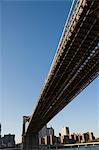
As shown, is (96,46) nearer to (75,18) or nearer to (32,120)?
(75,18)

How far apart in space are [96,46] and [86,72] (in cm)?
794

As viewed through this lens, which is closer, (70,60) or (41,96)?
(70,60)

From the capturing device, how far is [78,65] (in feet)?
108

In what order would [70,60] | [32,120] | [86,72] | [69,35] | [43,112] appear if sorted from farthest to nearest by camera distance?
[32,120]
[43,112]
[86,72]
[70,60]
[69,35]

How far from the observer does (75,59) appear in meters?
31.2

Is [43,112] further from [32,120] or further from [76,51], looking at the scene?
[76,51]

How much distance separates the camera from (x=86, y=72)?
118 ft

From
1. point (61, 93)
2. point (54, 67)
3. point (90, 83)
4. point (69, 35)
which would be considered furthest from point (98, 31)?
point (61, 93)

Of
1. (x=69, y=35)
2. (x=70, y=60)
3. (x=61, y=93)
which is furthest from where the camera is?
(x=61, y=93)

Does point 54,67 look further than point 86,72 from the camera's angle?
No

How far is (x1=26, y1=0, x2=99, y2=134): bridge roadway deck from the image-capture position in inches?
863

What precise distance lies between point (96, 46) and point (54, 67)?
6729 mm

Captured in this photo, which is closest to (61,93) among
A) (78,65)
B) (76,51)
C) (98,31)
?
(78,65)

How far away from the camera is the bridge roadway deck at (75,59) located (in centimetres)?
2192
